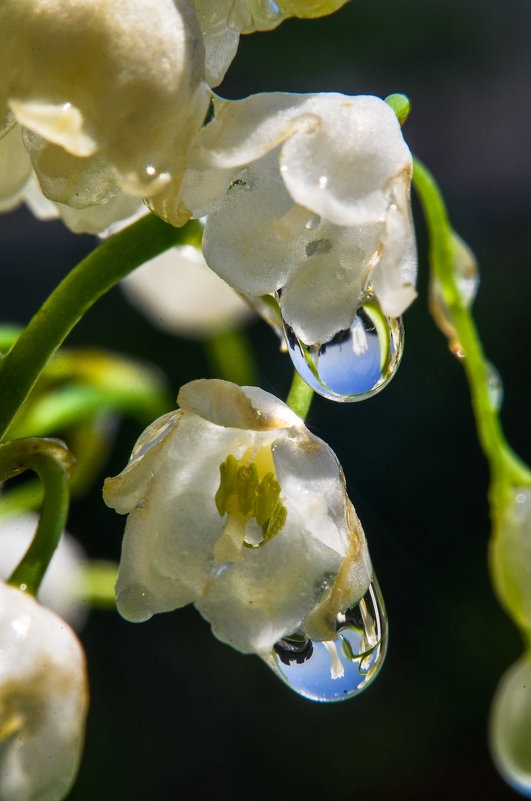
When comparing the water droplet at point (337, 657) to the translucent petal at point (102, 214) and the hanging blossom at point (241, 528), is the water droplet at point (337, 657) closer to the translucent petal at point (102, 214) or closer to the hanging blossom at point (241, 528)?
the hanging blossom at point (241, 528)

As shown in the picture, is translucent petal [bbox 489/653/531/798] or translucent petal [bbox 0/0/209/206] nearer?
translucent petal [bbox 0/0/209/206]

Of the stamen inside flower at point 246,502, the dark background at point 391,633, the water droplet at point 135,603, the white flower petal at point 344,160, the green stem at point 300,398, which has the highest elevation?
the white flower petal at point 344,160

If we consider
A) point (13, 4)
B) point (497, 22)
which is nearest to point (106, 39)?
point (13, 4)

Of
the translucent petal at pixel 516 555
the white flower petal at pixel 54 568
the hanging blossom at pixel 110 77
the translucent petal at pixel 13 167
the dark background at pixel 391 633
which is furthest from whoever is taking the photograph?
the dark background at pixel 391 633

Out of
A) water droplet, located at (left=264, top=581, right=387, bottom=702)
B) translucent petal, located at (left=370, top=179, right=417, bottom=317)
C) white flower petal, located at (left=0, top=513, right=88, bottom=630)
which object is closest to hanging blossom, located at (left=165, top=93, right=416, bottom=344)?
translucent petal, located at (left=370, top=179, right=417, bottom=317)

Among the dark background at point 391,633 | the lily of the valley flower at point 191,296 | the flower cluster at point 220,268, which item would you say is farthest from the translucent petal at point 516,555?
the dark background at point 391,633

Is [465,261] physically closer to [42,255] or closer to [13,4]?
[13,4]

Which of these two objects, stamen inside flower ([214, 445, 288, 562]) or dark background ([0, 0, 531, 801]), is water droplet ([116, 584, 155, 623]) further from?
dark background ([0, 0, 531, 801])
